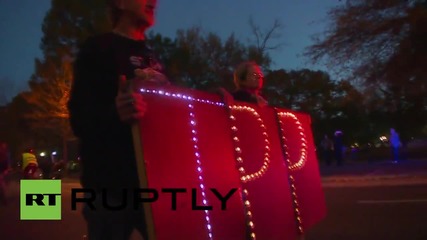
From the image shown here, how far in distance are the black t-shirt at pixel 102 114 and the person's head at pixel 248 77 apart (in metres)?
1.40

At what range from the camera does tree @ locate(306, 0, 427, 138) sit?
19.6m

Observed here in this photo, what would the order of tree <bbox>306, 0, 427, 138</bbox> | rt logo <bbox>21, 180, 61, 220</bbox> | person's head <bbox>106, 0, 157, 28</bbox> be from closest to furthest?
person's head <bbox>106, 0, 157, 28</bbox> → rt logo <bbox>21, 180, 61, 220</bbox> → tree <bbox>306, 0, 427, 138</bbox>

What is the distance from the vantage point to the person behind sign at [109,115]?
197cm

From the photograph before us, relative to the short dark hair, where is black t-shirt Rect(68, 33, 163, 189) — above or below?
below

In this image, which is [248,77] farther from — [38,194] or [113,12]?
[38,194]

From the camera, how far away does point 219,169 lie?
2.16 meters

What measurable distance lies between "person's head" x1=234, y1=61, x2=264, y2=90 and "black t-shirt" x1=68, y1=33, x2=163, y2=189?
140cm

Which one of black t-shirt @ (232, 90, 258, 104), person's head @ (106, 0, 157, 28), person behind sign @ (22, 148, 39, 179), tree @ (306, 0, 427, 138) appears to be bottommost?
black t-shirt @ (232, 90, 258, 104)

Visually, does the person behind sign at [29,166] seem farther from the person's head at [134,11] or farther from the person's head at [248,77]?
the person's head at [134,11]

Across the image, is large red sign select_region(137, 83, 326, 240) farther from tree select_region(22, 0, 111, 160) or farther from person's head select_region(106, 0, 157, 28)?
tree select_region(22, 0, 111, 160)

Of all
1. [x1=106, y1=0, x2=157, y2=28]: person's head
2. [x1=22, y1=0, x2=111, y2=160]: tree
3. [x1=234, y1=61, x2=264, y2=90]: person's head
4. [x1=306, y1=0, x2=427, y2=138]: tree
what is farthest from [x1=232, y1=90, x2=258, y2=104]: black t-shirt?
[x1=22, y1=0, x2=111, y2=160]: tree

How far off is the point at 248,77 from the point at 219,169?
1.44 metres

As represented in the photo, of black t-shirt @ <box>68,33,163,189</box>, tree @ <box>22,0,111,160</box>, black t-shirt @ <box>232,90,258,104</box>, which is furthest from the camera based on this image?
tree @ <box>22,0,111,160</box>

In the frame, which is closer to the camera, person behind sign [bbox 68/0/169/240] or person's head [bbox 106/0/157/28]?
person behind sign [bbox 68/0/169/240]
